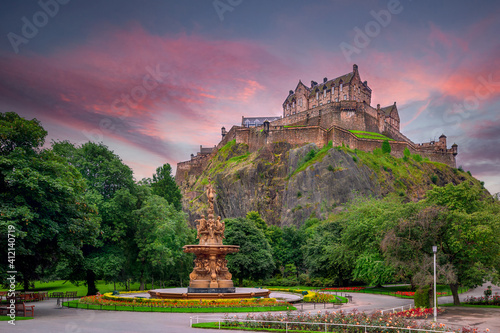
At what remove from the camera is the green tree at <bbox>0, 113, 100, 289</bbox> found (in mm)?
22500

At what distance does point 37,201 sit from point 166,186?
4642 cm

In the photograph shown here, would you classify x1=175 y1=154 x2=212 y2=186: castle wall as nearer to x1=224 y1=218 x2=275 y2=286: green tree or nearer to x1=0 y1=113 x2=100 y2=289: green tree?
x1=224 y1=218 x2=275 y2=286: green tree

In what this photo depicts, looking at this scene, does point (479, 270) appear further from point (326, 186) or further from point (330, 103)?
point (330, 103)

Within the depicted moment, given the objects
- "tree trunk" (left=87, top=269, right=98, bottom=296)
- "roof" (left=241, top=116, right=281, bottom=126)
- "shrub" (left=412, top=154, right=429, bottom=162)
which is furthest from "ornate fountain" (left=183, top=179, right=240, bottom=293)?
"roof" (left=241, top=116, right=281, bottom=126)

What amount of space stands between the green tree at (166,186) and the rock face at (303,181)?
18562 mm

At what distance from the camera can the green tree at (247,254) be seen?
48969 millimetres

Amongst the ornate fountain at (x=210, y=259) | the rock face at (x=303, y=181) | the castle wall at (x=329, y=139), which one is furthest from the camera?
the castle wall at (x=329, y=139)

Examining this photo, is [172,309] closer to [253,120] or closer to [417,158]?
[417,158]

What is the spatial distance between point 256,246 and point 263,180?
152ft

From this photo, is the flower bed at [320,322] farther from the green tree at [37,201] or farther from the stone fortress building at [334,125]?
the stone fortress building at [334,125]

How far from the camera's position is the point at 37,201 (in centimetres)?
2395

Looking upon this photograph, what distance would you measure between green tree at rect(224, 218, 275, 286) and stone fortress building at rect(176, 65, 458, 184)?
5036 centimetres

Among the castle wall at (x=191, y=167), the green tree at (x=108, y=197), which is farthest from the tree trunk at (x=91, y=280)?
the castle wall at (x=191, y=167)

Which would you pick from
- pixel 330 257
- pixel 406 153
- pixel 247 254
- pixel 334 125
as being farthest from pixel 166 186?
pixel 406 153
